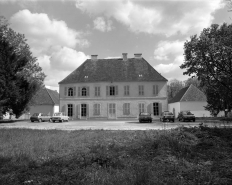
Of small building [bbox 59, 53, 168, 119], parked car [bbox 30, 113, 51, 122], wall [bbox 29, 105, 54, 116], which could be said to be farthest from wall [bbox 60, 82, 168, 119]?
wall [bbox 29, 105, 54, 116]

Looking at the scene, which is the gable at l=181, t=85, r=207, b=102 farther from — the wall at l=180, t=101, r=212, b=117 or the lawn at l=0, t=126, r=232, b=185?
the lawn at l=0, t=126, r=232, b=185

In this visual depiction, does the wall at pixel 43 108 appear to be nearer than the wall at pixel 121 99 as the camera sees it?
No

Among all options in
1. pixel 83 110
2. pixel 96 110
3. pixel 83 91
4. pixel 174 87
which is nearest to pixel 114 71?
pixel 83 91

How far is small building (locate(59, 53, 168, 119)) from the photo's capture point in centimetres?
3597

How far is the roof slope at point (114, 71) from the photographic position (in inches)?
1436

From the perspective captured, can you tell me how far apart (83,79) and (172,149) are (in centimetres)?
3107

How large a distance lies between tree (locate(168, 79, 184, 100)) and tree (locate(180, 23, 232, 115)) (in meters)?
52.8

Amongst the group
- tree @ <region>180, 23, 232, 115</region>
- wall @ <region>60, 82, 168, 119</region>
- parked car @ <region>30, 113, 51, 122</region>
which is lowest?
parked car @ <region>30, 113, 51, 122</region>

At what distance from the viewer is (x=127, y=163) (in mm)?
5809

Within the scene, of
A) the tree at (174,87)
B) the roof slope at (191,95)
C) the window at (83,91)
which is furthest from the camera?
the tree at (174,87)

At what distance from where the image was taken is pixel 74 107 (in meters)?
36.8

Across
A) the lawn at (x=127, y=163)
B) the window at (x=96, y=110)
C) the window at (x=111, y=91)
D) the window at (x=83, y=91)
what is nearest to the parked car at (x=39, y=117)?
the window at (x=83, y=91)

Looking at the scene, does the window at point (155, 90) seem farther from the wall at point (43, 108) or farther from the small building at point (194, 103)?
the wall at point (43, 108)

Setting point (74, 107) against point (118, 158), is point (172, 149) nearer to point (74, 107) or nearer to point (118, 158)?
point (118, 158)
